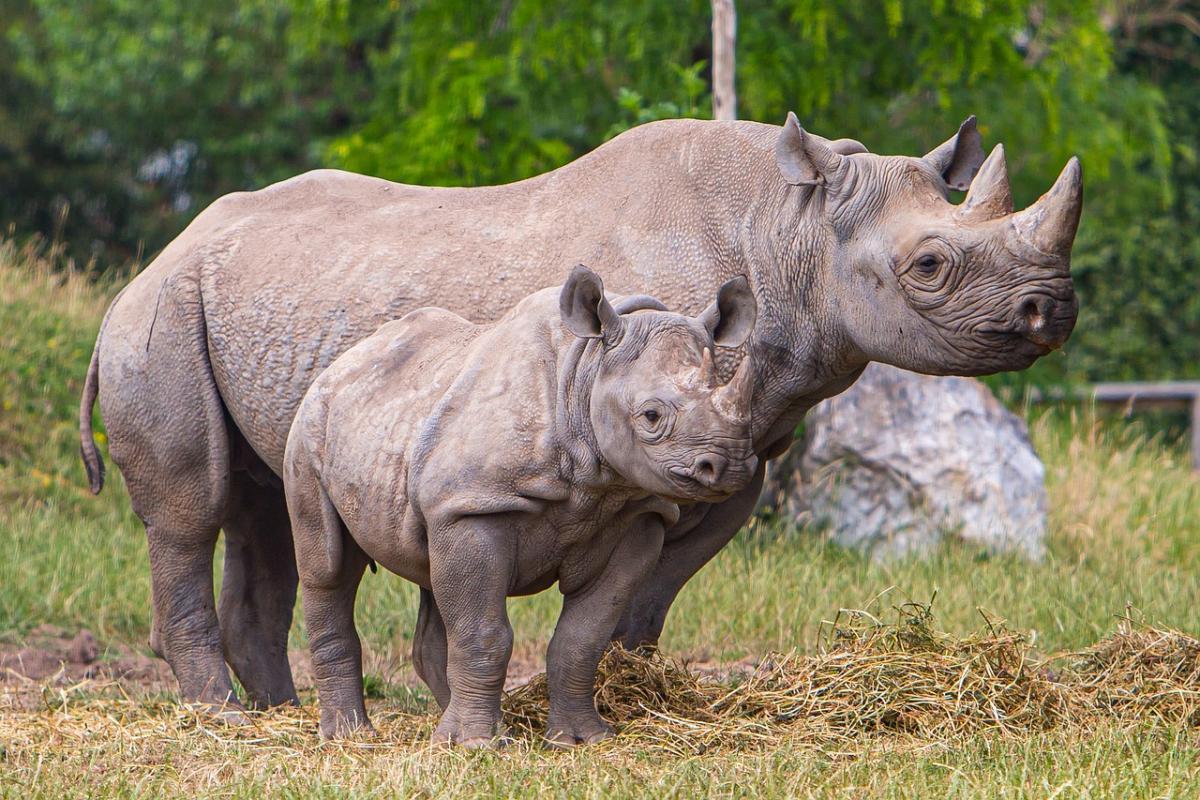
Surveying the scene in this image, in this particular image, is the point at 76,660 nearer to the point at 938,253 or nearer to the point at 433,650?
the point at 433,650

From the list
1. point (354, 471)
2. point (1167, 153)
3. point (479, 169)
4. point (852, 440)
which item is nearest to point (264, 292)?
point (354, 471)

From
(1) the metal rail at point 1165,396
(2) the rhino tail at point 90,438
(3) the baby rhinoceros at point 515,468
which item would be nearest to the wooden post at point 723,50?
(2) the rhino tail at point 90,438

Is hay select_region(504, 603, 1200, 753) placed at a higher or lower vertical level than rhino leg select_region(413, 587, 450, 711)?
lower

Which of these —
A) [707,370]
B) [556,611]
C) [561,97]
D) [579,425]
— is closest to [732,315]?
[707,370]

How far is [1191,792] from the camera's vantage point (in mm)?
4609

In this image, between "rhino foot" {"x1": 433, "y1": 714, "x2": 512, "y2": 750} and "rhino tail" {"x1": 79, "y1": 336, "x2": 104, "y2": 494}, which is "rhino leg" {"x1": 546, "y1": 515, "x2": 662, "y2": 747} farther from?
"rhino tail" {"x1": 79, "y1": 336, "x2": 104, "y2": 494}

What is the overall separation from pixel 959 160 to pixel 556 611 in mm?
3910

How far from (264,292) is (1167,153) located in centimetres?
1017

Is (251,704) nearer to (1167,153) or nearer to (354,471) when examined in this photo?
(354,471)

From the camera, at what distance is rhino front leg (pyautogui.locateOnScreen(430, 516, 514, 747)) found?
5070 millimetres

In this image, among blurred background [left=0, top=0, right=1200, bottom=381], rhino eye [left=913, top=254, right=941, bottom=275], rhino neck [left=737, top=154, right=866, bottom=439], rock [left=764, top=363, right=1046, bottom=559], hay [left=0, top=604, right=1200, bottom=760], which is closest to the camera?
rhino eye [left=913, top=254, right=941, bottom=275]

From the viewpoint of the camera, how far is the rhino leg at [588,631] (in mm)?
5344

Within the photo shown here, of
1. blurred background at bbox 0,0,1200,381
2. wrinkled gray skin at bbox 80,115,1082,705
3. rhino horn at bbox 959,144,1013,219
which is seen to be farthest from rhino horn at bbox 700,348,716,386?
blurred background at bbox 0,0,1200,381

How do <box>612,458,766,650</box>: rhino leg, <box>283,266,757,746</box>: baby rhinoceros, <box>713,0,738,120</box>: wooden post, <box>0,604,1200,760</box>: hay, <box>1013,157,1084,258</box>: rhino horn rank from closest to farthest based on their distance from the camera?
1. <box>283,266,757,746</box>: baby rhinoceros
2. <box>1013,157,1084,258</box>: rhino horn
3. <box>0,604,1200,760</box>: hay
4. <box>612,458,766,650</box>: rhino leg
5. <box>713,0,738,120</box>: wooden post
